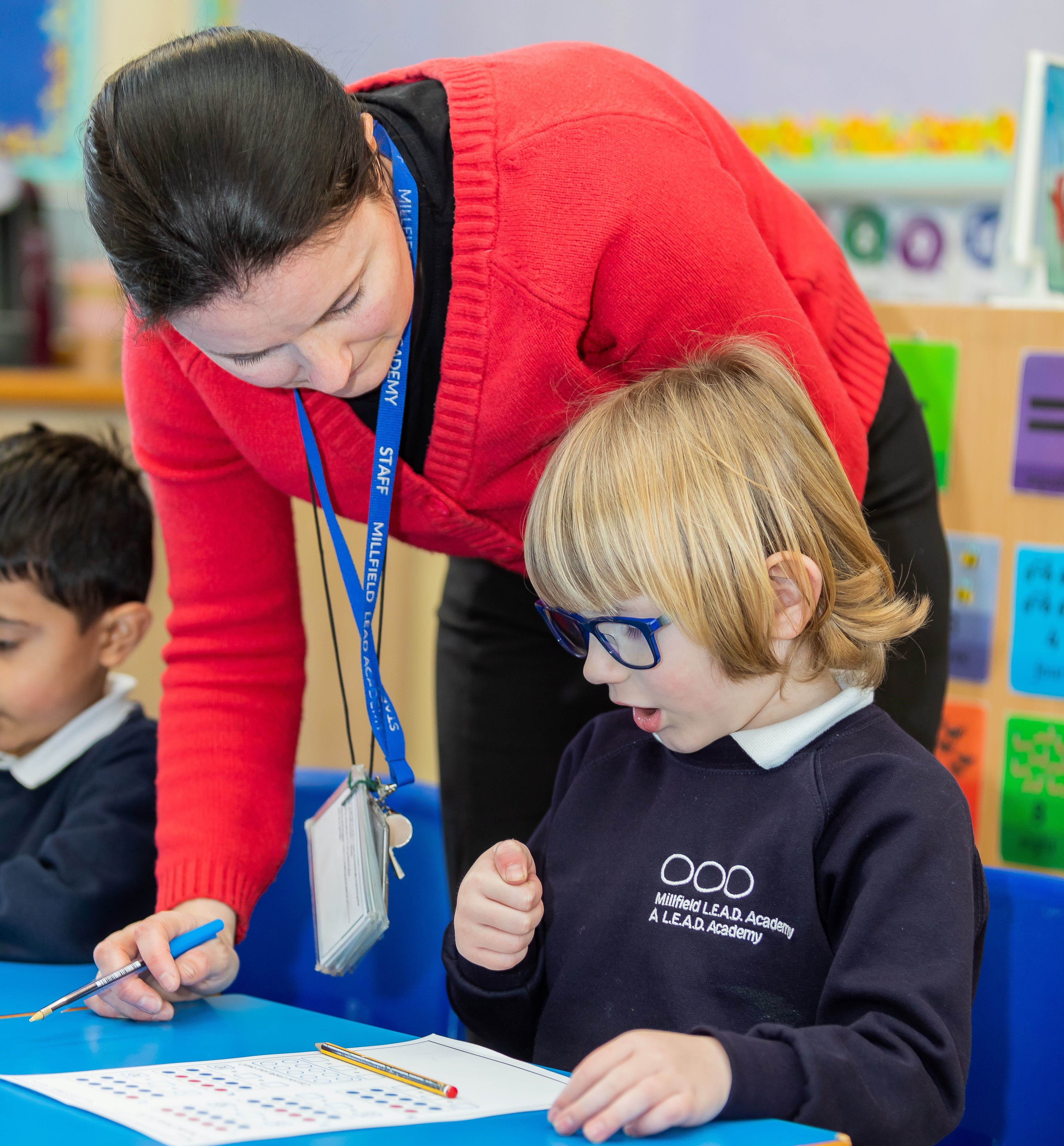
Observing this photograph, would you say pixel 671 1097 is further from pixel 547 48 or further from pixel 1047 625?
pixel 1047 625

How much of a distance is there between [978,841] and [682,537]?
101 cm

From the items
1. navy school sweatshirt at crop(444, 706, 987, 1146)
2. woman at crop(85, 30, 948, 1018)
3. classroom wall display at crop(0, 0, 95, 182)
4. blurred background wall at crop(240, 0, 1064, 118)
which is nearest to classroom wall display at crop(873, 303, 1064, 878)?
woman at crop(85, 30, 948, 1018)

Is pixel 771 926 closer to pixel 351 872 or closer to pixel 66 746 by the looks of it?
pixel 351 872

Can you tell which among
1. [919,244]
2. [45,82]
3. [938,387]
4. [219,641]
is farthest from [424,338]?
[45,82]

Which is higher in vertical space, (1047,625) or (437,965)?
(1047,625)

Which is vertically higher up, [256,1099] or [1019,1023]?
[256,1099]

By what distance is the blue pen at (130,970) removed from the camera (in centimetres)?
90

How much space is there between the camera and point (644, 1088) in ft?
2.09

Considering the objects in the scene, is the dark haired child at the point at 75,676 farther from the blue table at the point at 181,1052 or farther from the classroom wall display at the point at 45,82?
the classroom wall display at the point at 45,82

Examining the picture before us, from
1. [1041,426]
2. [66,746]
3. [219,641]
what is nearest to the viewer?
[219,641]

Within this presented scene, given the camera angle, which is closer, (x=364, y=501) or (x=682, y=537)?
(x=682, y=537)

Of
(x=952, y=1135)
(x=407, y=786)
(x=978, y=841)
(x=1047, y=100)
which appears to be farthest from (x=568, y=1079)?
(x=1047, y=100)

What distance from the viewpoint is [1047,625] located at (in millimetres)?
1624

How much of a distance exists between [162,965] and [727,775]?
0.42m
